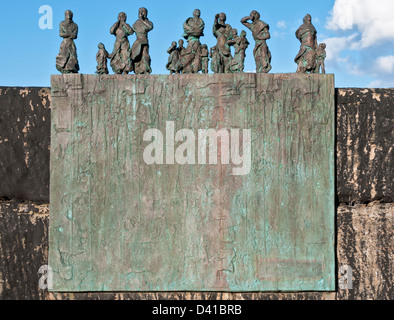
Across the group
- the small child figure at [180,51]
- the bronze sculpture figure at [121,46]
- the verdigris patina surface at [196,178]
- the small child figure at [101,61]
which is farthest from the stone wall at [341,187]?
the small child figure at [180,51]

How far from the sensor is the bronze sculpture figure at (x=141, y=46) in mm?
4855

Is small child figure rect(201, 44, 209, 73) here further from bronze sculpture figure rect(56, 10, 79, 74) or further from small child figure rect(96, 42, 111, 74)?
bronze sculpture figure rect(56, 10, 79, 74)

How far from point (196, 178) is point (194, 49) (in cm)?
132

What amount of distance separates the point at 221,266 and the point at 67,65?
2483mm

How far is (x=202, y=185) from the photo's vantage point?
15.3 feet

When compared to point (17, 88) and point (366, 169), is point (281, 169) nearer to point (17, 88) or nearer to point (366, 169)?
point (366, 169)

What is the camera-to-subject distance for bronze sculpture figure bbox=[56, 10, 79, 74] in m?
4.83

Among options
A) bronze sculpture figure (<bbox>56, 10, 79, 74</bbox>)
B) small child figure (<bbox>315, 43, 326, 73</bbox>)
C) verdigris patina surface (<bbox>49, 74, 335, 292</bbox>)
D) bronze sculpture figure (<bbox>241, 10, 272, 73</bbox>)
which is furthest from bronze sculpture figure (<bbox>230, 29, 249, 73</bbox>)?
bronze sculpture figure (<bbox>56, 10, 79, 74</bbox>)

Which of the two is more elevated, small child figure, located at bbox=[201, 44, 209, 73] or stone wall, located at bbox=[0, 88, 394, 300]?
small child figure, located at bbox=[201, 44, 209, 73]

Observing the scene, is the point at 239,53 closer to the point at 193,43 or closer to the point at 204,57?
the point at 204,57

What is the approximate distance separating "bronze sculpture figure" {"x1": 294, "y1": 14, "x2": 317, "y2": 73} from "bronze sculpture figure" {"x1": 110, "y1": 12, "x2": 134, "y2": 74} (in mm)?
1698

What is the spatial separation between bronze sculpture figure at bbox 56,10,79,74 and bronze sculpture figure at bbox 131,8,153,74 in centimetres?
59

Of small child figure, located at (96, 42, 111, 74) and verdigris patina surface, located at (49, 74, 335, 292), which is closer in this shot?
verdigris patina surface, located at (49, 74, 335, 292)

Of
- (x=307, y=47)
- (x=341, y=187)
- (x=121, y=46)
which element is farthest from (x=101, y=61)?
(x=341, y=187)
